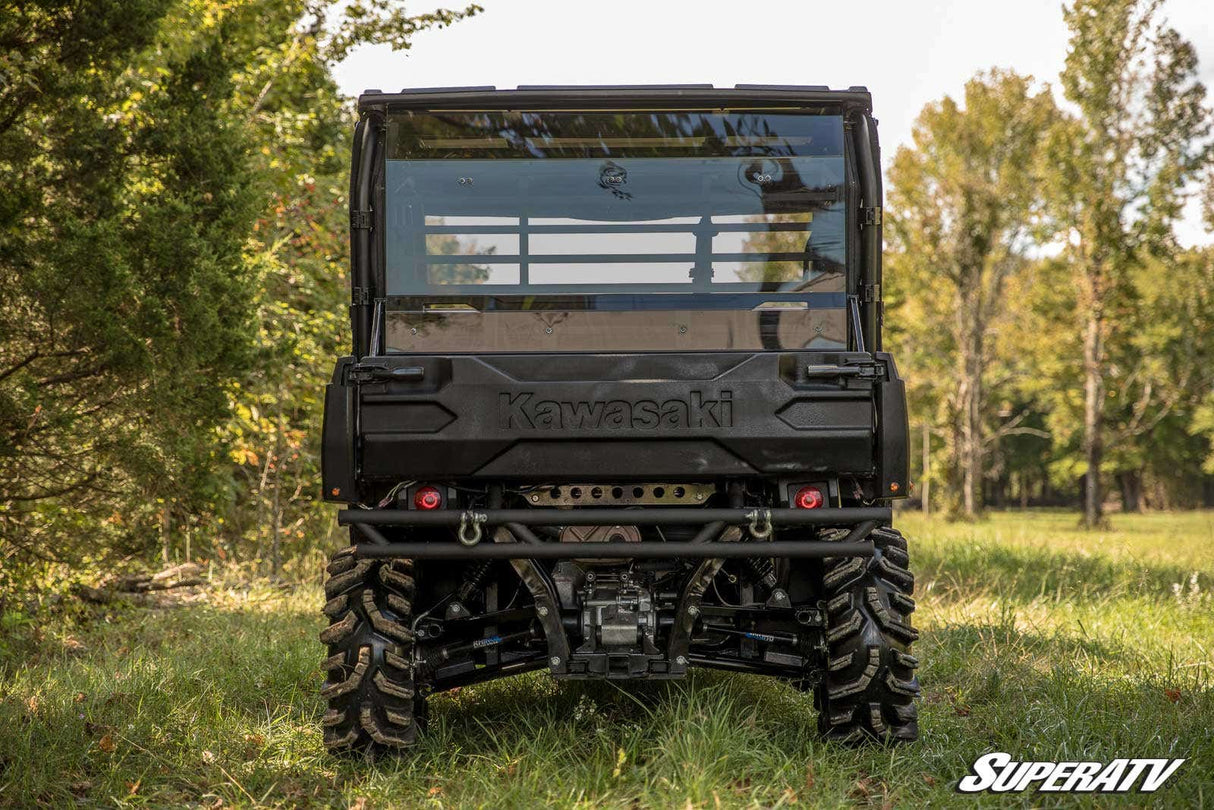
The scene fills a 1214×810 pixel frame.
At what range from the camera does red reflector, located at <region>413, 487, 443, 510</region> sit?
4.73 metres

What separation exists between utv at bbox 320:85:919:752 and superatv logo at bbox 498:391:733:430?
11 millimetres

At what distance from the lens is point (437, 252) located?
5.02 meters

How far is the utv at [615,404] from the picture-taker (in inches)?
180

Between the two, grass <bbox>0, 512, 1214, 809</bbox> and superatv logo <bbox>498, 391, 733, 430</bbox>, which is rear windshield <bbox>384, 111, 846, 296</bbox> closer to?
superatv logo <bbox>498, 391, 733, 430</bbox>


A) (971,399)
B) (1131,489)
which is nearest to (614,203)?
(971,399)

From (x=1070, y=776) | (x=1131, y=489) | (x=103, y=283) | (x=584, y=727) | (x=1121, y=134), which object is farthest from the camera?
(x=1131, y=489)

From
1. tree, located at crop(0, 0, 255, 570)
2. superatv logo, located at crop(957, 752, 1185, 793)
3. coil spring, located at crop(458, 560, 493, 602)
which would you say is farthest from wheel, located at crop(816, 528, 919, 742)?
tree, located at crop(0, 0, 255, 570)

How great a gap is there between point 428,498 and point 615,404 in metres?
0.89

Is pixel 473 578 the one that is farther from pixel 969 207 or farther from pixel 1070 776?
pixel 969 207

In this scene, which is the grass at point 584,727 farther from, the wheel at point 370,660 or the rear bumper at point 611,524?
the rear bumper at point 611,524

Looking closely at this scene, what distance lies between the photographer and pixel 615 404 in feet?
15.0

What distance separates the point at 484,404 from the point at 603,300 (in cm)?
77

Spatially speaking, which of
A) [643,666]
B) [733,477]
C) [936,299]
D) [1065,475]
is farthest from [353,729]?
[1065,475]

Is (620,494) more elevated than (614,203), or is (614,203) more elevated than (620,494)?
(614,203)
